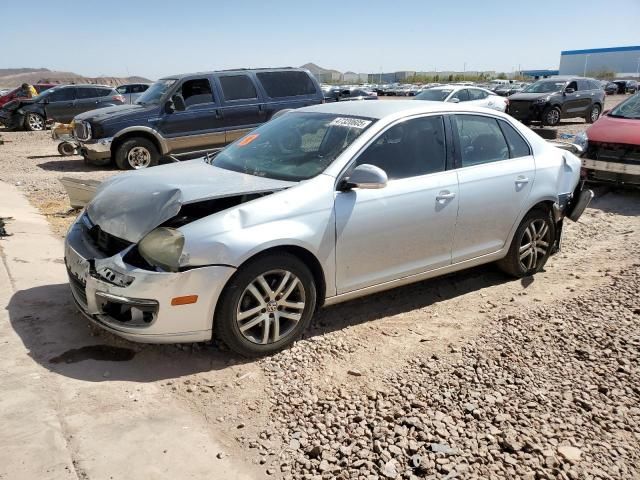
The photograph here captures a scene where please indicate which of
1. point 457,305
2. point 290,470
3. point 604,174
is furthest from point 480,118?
point 604,174

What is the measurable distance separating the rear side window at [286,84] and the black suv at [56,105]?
31.3ft

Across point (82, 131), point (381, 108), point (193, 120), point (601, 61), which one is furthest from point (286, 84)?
point (601, 61)

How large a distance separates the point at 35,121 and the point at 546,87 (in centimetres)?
1852

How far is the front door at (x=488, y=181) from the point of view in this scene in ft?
14.6

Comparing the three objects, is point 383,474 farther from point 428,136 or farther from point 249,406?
point 428,136

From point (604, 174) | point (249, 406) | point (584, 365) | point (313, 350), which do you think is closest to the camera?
point (249, 406)

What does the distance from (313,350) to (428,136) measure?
1.95 metres

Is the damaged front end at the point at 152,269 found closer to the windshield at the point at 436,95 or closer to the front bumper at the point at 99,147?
the front bumper at the point at 99,147

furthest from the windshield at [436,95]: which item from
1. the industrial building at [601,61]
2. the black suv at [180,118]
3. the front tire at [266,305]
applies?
the industrial building at [601,61]

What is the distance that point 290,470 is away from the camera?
2.63 metres

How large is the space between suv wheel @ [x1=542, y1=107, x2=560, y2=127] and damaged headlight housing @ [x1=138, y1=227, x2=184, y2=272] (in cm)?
1799

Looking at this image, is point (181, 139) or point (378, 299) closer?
point (378, 299)

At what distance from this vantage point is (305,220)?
11.8ft

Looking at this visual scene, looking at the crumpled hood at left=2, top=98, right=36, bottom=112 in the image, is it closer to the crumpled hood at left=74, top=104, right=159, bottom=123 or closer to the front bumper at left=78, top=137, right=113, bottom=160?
the crumpled hood at left=74, top=104, right=159, bottom=123
